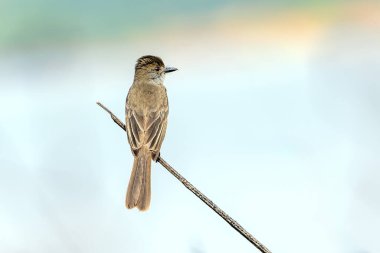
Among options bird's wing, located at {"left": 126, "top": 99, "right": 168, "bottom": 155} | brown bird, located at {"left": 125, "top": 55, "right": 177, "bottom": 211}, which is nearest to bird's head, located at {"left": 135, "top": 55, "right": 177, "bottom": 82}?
brown bird, located at {"left": 125, "top": 55, "right": 177, "bottom": 211}

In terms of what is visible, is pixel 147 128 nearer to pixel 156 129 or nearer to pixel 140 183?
pixel 156 129

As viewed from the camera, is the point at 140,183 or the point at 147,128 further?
the point at 147,128

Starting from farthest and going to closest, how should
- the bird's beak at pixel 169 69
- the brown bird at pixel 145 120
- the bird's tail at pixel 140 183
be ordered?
1. the bird's beak at pixel 169 69
2. the brown bird at pixel 145 120
3. the bird's tail at pixel 140 183

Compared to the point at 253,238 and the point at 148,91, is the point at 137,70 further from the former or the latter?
the point at 253,238

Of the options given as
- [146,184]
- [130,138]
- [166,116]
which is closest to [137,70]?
[166,116]

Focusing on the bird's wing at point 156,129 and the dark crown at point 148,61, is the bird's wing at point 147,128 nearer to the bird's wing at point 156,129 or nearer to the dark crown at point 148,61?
the bird's wing at point 156,129

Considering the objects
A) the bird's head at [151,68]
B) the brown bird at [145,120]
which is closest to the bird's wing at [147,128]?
the brown bird at [145,120]

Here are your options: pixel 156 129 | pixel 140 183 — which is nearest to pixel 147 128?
pixel 156 129

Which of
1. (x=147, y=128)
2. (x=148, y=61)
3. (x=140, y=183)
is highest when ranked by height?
(x=148, y=61)
